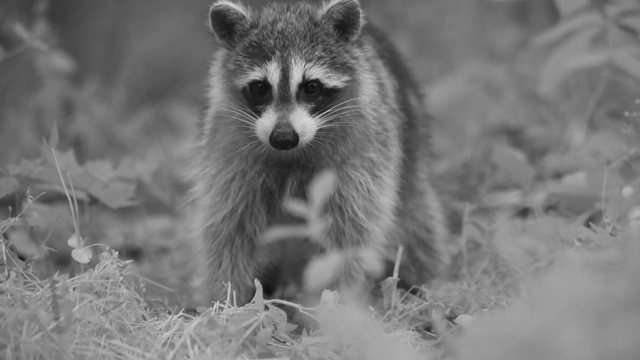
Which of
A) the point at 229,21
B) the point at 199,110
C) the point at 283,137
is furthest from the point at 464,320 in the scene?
the point at 199,110

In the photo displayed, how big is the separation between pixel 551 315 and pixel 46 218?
2.56 m

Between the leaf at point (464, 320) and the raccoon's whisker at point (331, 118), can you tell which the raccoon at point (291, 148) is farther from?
the leaf at point (464, 320)

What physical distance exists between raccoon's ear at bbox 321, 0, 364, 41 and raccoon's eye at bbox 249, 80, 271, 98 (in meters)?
0.41

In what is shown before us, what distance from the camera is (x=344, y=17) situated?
3627 mm

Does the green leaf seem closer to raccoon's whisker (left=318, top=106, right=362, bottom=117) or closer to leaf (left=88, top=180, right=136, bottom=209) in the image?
raccoon's whisker (left=318, top=106, right=362, bottom=117)

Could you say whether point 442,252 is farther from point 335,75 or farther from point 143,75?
point 143,75

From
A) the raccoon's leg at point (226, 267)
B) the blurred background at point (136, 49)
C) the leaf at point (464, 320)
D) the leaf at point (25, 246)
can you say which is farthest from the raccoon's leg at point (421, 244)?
the blurred background at point (136, 49)

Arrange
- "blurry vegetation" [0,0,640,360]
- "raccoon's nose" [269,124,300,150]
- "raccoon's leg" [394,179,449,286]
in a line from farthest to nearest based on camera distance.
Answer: "raccoon's leg" [394,179,449,286] → "raccoon's nose" [269,124,300,150] → "blurry vegetation" [0,0,640,360]

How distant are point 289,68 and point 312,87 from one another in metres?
0.14

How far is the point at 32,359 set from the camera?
261 centimetres

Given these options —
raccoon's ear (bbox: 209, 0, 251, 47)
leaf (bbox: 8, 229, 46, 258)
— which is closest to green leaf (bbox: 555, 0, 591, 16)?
raccoon's ear (bbox: 209, 0, 251, 47)

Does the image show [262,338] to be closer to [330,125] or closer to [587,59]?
[330,125]

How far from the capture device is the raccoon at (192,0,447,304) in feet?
11.5

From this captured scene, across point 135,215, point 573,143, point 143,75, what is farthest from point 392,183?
point 143,75
